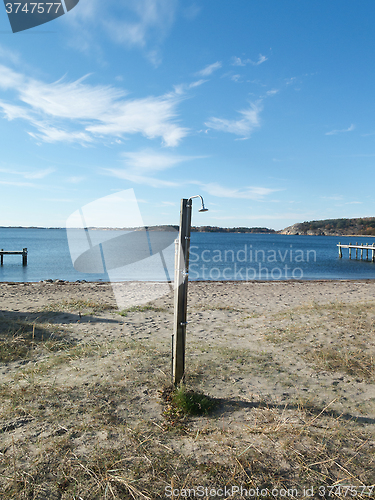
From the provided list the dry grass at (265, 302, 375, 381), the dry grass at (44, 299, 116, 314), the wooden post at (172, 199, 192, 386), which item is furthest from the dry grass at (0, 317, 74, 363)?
the dry grass at (265, 302, 375, 381)

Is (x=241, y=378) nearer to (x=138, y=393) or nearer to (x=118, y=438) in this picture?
(x=138, y=393)

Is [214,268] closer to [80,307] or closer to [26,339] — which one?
[80,307]

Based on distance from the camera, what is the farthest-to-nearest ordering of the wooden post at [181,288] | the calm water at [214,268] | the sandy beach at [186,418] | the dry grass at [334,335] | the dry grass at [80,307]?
the calm water at [214,268] → the dry grass at [80,307] → the dry grass at [334,335] → the wooden post at [181,288] → the sandy beach at [186,418]

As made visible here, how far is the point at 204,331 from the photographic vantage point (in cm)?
850

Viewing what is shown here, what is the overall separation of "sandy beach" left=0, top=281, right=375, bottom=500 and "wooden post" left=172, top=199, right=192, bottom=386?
0.58 meters

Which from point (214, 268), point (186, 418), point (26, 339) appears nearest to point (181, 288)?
point (186, 418)

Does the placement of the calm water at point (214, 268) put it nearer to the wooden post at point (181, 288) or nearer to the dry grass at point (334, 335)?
the dry grass at point (334, 335)

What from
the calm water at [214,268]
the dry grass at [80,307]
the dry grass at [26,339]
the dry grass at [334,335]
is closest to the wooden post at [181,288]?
the dry grass at [334,335]

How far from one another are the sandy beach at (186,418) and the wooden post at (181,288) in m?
0.58

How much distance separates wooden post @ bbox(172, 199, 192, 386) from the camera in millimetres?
4383

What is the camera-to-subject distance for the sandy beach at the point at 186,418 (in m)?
3.08

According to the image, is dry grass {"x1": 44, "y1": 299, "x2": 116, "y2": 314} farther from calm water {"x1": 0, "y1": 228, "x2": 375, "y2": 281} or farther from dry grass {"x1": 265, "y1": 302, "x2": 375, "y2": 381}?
calm water {"x1": 0, "y1": 228, "x2": 375, "y2": 281}

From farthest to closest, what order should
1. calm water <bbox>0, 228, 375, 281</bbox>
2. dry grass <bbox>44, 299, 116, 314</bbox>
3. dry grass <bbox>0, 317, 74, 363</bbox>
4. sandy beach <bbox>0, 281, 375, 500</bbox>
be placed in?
calm water <bbox>0, 228, 375, 281</bbox> → dry grass <bbox>44, 299, 116, 314</bbox> → dry grass <bbox>0, 317, 74, 363</bbox> → sandy beach <bbox>0, 281, 375, 500</bbox>

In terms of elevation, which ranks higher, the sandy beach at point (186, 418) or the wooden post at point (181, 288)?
the wooden post at point (181, 288)
